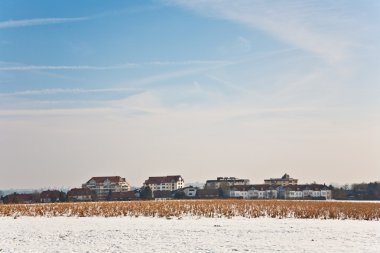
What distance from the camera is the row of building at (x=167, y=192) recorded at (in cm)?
12900

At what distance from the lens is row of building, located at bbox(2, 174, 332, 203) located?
423 feet

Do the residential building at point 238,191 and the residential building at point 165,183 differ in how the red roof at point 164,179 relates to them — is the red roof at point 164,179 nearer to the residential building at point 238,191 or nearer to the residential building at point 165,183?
the residential building at point 165,183

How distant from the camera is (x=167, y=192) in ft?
488

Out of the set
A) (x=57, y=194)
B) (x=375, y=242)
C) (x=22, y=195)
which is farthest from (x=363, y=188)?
(x=375, y=242)

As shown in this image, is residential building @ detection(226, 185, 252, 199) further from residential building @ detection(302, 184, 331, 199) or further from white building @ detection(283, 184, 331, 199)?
residential building @ detection(302, 184, 331, 199)

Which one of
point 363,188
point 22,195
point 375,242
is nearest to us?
point 375,242

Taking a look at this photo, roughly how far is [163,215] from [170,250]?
23.2 metres

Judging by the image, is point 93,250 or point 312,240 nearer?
point 93,250

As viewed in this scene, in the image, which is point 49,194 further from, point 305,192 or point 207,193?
point 305,192

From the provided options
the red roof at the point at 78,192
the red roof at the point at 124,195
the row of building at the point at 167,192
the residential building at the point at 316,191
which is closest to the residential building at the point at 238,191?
the row of building at the point at 167,192

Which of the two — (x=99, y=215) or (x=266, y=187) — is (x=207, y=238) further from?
(x=266, y=187)

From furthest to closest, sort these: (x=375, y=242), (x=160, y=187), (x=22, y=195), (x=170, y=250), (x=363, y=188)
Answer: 1. (x=160, y=187)
2. (x=363, y=188)
3. (x=22, y=195)
4. (x=375, y=242)
5. (x=170, y=250)

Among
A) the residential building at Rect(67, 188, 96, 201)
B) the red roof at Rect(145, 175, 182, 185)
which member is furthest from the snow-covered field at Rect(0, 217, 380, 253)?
the red roof at Rect(145, 175, 182, 185)

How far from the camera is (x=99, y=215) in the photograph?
41.4m
